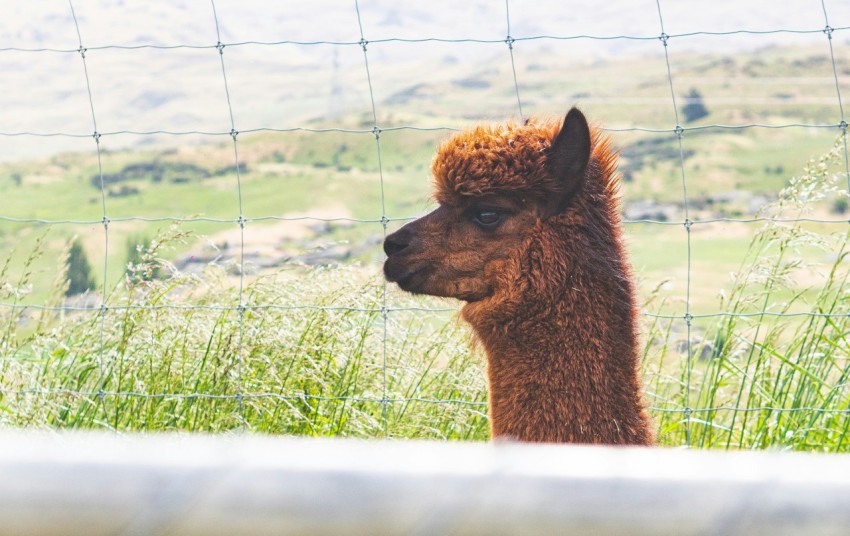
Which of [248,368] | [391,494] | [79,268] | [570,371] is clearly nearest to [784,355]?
[570,371]

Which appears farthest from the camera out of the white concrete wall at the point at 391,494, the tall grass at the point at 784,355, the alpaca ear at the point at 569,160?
the tall grass at the point at 784,355

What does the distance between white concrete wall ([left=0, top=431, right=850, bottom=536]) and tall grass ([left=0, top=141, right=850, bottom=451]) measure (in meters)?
3.05

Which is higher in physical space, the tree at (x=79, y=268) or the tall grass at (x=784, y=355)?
the tree at (x=79, y=268)

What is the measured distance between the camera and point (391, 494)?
2.87ft

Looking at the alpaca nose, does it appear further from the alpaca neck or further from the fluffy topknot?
the alpaca neck

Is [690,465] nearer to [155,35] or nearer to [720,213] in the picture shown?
[720,213]

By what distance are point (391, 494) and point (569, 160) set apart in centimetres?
249

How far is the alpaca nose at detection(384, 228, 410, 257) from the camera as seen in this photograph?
133 inches

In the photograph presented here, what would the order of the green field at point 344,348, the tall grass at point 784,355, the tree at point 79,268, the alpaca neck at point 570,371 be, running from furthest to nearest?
the tree at point 79,268, the green field at point 344,348, the tall grass at point 784,355, the alpaca neck at point 570,371

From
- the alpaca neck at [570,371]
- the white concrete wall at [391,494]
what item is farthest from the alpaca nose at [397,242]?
the white concrete wall at [391,494]

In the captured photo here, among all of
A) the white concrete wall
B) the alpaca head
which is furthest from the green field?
the white concrete wall

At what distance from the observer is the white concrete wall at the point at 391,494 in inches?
34.0

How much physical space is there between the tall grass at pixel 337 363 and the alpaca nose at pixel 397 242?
616 millimetres

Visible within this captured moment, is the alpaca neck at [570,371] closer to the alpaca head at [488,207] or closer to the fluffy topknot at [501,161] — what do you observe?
the alpaca head at [488,207]
